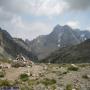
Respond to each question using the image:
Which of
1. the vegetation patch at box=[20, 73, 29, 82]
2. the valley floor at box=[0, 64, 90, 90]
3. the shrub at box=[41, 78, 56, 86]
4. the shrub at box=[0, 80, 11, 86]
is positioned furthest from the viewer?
the vegetation patch at box=[20, 73, 29, 82]

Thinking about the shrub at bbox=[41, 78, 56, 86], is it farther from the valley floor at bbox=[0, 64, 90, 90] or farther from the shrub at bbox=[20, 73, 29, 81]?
the shrub at bbox=[20, 73, 29, 81]

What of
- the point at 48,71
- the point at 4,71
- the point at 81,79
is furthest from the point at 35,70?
the point at 81,79

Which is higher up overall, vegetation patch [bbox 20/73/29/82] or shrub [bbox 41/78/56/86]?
vegetation patch [bbox 20/73/29/82]

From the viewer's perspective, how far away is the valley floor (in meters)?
36.8

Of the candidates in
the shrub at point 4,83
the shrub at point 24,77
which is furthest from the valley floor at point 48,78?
the shrub at point 4,83

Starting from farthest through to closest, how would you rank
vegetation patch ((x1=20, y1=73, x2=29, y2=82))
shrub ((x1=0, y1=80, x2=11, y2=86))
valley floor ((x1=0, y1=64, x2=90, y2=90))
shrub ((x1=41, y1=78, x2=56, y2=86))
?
vegetation patch ((x1=20, y1=73, x2=29, y2=82)) < shrub ((x1=41, y1=78, x2=56, y2=86)) < shrub ((x1=0, y1=80, x2=11, y2=86)) < valley floor ((x1=0, y1=64, x2=90, y2=90))

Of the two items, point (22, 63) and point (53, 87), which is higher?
point (22, 63)

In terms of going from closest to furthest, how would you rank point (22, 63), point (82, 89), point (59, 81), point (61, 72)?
1. point (82, 89)
2. point (59, 81)
3. point (61, 72)
4. point (22, 63)

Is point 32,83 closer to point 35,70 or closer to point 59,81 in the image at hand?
point 59,81

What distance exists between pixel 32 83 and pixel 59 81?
3.75 meters

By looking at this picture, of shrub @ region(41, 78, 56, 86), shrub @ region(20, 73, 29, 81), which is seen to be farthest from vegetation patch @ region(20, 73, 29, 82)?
shrub @ region(41, 78, 56, 86)

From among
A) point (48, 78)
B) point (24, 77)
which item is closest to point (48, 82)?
point (48, 78)

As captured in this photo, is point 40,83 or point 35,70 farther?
point 35,70

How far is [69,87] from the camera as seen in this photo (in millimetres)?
36219
